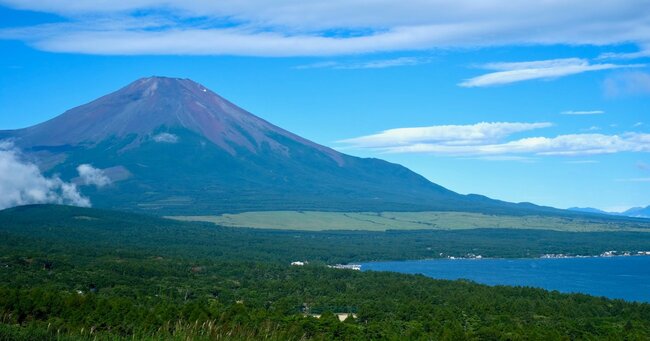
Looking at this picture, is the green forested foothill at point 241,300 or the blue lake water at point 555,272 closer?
the green forested foothill at point 241,300

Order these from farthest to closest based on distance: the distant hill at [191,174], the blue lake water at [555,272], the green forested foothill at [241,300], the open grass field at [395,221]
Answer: the distant hill at [191,174] → the open grass field at [395,221] → the blue lake water at [555,272] → the green forested foothill at [241,300]

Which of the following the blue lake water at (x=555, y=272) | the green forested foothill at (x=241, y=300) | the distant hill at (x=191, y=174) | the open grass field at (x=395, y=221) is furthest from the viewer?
the distant hill at (x=191, y=174)

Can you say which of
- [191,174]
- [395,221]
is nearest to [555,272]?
[395,221]

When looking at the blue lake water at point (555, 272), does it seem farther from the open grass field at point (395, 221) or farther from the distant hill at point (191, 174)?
the distant hill at point (191, 174)

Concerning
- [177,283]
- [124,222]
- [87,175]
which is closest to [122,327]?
[177,283]

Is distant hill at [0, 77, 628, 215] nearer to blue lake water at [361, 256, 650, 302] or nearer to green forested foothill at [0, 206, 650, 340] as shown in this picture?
green forested foothill at [0, 206, 650, 340]

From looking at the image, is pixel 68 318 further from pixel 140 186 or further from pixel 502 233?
pixel 140 186

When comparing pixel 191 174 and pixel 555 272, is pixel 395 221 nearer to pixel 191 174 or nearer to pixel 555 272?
pixel 191 174

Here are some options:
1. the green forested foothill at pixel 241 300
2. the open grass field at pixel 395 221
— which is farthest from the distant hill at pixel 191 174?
the green forested foothill at pixel 241 300
